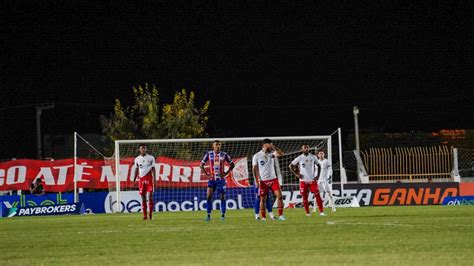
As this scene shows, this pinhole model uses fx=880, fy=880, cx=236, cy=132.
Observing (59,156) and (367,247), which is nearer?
(367,247)

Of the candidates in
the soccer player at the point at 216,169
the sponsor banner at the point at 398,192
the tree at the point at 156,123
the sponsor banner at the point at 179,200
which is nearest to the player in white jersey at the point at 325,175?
the soccer player at the point at 216,169

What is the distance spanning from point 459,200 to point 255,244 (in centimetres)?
2648

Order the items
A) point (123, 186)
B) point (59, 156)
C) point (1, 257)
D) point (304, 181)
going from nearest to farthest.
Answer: point (1, 257) → point (304, 181) → point (123, 186) → point (59, 156)

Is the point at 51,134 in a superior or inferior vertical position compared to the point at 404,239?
superior

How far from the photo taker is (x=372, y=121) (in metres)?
90.6

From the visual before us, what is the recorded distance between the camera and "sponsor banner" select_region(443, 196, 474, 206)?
130ft

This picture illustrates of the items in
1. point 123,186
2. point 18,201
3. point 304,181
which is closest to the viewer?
point 304,181

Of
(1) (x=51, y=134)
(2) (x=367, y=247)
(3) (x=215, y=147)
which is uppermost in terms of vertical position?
(1) (x=51, y=134)

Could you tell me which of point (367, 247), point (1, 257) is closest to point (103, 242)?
point (1, 257)

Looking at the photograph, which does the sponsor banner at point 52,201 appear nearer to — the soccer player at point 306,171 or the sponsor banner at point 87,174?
the sponsor banner at point 87,174

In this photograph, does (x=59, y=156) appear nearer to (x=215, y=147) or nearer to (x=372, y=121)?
(x=372, y=121)

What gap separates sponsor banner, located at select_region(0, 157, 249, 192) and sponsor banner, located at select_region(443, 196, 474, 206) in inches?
364

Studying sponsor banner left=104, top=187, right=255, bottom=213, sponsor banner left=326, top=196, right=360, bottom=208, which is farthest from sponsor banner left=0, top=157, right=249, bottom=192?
sponsor banner left=326, top=196, right=360, bottom=208

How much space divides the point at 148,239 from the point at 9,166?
2431cm
